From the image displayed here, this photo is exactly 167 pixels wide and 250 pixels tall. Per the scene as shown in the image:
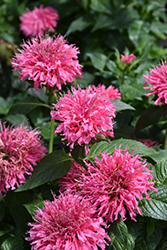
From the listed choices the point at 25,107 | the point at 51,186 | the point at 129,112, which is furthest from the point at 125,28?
the point at 51,186

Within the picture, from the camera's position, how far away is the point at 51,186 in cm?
83

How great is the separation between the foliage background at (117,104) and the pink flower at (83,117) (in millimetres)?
73

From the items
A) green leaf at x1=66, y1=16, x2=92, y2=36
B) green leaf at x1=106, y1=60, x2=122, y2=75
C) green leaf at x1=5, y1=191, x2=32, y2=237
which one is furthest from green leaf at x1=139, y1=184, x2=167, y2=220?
green leaf at x1=66, y1=16, x2=92, y2=36

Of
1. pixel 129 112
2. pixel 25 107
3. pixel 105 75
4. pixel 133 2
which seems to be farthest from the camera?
pixel 133 2

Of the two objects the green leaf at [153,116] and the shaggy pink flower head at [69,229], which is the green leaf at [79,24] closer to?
the green leaf at [153,116]

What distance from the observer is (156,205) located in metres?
0.70

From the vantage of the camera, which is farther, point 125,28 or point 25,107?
point 125,28

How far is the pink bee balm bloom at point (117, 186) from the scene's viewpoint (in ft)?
2.06

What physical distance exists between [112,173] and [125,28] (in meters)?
1.34

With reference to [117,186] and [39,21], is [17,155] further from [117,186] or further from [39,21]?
[39,21]

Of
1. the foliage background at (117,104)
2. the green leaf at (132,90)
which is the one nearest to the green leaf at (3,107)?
the foliage background at (117,104)

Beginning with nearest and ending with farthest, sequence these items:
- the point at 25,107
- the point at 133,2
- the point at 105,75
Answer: the point at 25,107
the point at 105,75
the point at 133,2

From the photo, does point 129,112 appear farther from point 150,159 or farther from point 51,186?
point 51,186

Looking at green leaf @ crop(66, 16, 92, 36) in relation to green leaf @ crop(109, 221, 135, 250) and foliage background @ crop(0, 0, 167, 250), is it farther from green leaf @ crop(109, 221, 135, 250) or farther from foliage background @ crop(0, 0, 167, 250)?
green leaf @ crop(109, 221, 135, 250)
